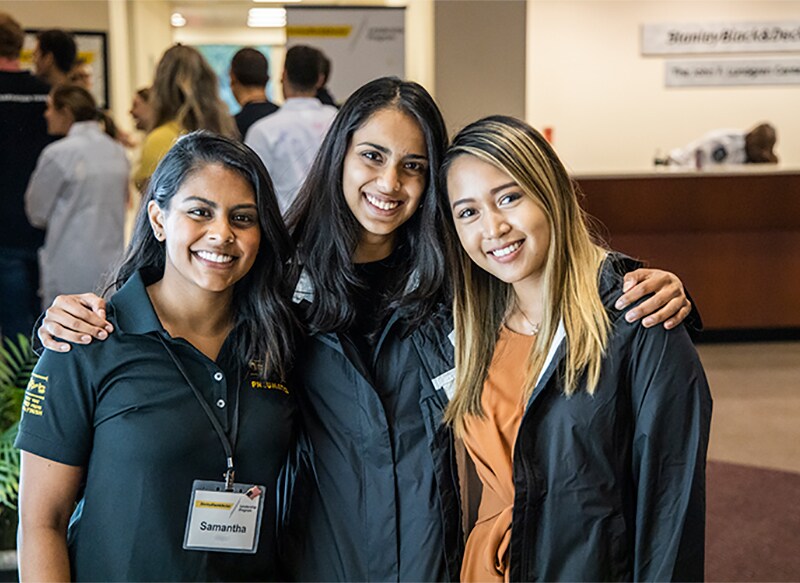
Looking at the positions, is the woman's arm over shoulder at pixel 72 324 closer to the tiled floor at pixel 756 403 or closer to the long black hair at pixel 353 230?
the long black hair at pixel 353 230

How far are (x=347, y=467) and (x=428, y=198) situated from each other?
548 millimetres

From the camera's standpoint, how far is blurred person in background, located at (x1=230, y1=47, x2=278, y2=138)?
448 centimetres

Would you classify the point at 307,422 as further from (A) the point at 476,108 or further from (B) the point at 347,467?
(A) the point at 476,108

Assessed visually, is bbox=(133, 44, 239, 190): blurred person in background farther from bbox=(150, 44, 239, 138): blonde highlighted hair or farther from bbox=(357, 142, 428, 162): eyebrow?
bbox=(357, 142, 428, 162): eyebrow

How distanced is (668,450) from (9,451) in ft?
5.91

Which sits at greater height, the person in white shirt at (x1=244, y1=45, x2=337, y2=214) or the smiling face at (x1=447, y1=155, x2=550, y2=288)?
the person in white shirt at (x1=244, y1=45, x2=337, y2=214)

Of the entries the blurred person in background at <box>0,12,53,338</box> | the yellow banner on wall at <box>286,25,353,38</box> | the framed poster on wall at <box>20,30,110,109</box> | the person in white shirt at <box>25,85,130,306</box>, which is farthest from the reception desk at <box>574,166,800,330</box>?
the framed poster on wall at <box>20,30,110,109</box>

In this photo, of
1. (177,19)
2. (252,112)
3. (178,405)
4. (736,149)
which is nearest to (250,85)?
(252,112)

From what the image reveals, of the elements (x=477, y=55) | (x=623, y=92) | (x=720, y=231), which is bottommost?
(x=720, y=231)

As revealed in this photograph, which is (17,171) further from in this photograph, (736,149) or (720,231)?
(736,149)

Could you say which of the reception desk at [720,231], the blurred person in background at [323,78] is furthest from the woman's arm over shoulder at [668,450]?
the reception desk at [720,231]

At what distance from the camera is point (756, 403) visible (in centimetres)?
Result: 507

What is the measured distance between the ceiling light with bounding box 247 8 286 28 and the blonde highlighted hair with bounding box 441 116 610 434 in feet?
33.2

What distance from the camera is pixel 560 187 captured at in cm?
173
